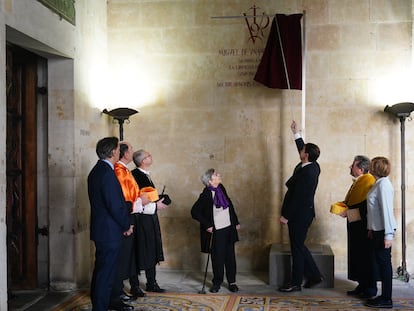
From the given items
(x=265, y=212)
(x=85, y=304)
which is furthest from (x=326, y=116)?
(x=85, y=304)

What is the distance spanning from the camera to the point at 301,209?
19.9 ft

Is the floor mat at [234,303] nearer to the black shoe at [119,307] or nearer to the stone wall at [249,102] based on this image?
the black shoe at [119,307]

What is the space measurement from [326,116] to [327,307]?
97.9 inches

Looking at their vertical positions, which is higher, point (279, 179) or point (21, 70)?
point (21, 70)

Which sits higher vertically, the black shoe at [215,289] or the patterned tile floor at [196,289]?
the black shoe at [215,289]

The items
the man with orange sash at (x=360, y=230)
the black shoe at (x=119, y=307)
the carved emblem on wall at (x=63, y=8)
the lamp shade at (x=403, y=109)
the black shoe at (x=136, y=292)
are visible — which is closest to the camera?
the black shoe at (x=119, y=307)

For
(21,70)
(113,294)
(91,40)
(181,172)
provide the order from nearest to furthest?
(113,294)
(21,70)
(91,40)
(181,172)

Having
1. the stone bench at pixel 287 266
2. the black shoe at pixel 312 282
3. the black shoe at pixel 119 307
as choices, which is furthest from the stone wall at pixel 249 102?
the black shoe at pixel 119 307

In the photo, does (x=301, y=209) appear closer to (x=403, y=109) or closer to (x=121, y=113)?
(x=403, y=109)

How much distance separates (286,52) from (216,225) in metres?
2.30

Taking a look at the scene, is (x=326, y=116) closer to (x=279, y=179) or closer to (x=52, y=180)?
(x=279, y=179)

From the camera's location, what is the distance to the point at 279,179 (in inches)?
283

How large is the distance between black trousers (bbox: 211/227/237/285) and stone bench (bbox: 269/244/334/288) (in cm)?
52

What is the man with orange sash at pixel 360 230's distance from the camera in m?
5.79
